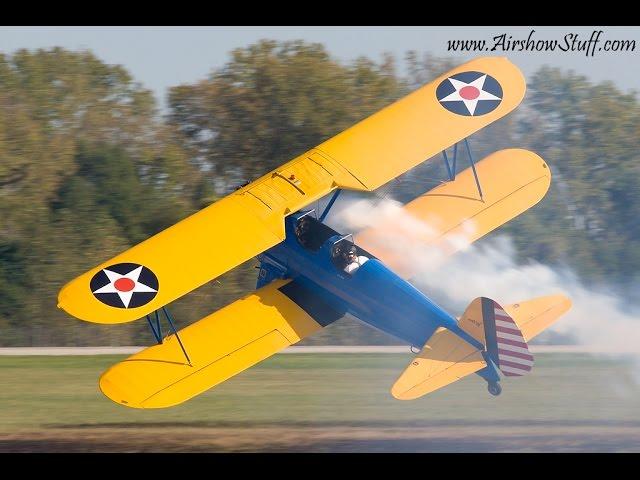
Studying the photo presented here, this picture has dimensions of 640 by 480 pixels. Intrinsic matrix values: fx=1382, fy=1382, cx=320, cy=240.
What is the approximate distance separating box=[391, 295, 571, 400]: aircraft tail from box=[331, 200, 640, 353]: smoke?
7.84 ft

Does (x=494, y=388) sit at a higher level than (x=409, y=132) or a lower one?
lower

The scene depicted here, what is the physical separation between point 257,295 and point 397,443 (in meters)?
2.72

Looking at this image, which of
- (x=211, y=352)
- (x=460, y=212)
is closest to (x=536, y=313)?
(x=460, y=212)

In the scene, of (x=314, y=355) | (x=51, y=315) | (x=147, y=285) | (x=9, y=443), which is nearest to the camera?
(x=147, y=285)

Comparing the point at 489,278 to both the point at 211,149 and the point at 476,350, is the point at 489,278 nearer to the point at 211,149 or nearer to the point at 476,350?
the point at 476,350

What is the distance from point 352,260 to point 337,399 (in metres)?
1.98

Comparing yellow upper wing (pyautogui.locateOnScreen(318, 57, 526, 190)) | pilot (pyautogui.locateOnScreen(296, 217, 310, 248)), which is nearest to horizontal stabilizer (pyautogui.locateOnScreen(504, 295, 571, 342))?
yellow upper wing (pyautogui.locateOnScreen(318, 57, 526, 190))

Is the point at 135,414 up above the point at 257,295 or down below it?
below

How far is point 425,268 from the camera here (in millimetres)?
18359

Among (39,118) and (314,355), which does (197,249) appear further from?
(39,118)

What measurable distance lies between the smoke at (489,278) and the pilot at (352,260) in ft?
4.56

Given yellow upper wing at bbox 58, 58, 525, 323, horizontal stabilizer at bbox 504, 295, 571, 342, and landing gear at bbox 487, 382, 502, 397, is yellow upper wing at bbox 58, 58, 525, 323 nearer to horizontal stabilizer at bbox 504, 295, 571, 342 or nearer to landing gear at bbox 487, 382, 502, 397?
horizontal stabilizer at bbox 504, 295, 571, 342

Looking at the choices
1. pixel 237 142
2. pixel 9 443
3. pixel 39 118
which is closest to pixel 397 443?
pixel 9 443

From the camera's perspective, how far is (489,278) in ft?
67.3
